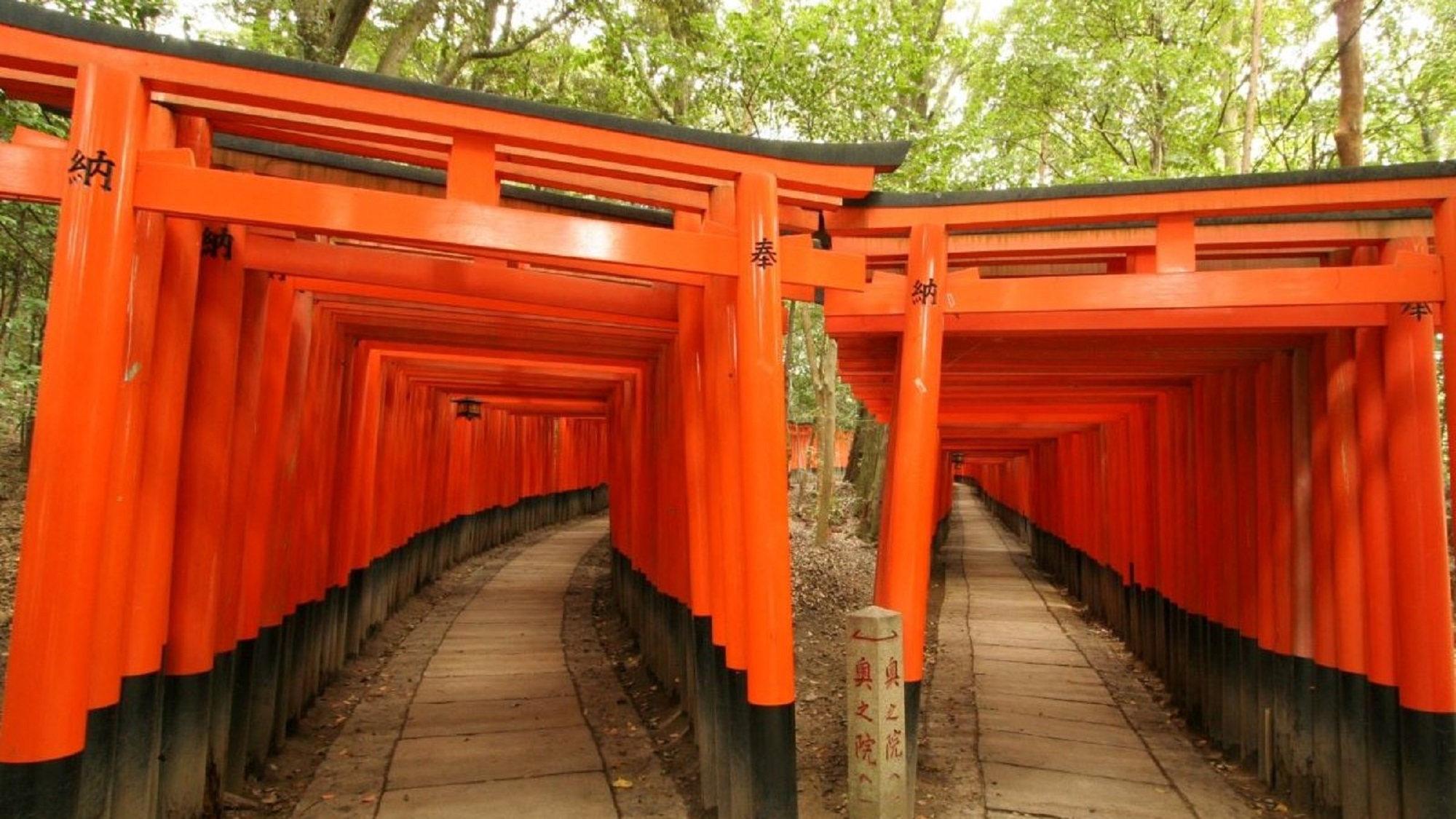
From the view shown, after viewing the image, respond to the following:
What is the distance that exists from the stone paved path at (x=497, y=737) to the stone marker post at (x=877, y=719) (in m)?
2.14

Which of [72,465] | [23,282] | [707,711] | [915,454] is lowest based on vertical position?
[707,711]

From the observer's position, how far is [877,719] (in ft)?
12.3

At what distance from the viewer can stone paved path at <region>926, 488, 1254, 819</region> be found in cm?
555

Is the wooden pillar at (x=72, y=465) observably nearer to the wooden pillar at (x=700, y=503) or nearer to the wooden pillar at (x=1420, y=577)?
the wooden pillar at (x=700, y=503)

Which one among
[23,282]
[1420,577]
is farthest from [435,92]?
[23,282]

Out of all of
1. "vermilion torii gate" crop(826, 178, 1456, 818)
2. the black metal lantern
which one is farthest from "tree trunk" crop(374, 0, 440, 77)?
"vermilion torii gate" crop(826, 178, 1456, 818)

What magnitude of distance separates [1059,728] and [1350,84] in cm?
628

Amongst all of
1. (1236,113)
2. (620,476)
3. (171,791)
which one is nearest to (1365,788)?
(171,791)

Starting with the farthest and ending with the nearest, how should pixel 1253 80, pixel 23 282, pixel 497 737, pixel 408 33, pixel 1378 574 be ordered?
pixel 23 282 → pixel 408 33 → pixel 1253 80 → pixel 497 737 → pixel 1378 574

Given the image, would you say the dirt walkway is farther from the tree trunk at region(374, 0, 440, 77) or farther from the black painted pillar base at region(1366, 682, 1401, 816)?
the tree trunk at region(374, 0, 440, 77)

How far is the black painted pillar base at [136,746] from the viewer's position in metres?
3.87

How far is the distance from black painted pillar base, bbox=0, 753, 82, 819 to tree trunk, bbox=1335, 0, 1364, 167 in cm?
971

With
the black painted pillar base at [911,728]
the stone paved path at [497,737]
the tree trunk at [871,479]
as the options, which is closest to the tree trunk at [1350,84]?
the black painted pillar base at [911,728]

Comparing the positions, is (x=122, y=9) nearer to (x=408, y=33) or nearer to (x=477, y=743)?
(x=408, y=33)
